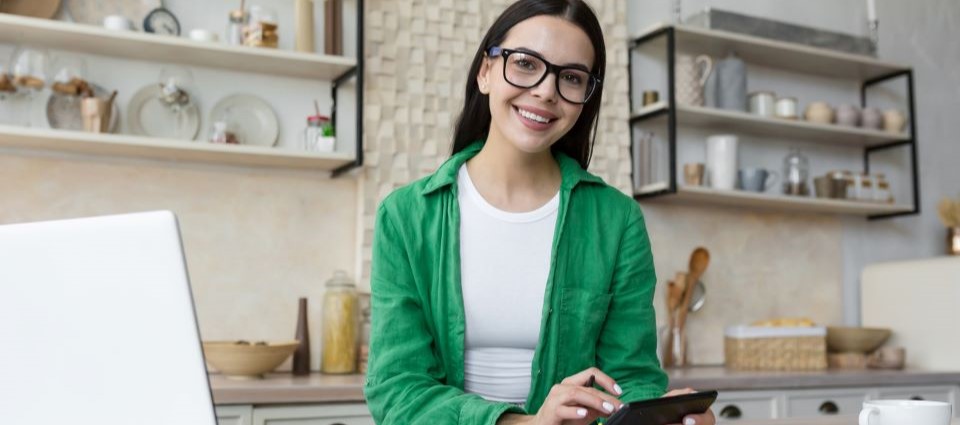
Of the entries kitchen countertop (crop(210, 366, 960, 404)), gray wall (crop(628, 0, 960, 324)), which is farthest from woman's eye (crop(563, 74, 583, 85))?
gray wall (crop(628, 0, 960, 324))

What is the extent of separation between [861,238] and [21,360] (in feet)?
12.4

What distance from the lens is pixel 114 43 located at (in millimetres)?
2730

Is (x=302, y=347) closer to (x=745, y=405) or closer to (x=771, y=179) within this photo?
(x=745, y=405)

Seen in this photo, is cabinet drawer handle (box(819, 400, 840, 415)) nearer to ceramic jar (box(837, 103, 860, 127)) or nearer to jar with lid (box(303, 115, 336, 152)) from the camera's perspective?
ceramic jar (box(837, 103, 860, 127))

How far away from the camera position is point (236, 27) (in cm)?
293

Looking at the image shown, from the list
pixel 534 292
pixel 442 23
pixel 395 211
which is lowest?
pixel 534 292

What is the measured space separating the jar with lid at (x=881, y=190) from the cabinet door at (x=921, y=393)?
2.62 feet

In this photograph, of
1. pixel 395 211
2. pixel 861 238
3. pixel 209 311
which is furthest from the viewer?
pixel 861 238

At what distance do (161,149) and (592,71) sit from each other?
161 centimetres

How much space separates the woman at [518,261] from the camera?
145 cm

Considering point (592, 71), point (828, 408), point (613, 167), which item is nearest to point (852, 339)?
point (828, 408)

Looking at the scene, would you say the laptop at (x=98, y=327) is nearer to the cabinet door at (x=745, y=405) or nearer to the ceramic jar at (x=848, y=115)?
the cabinet door at (x=745, y=405)

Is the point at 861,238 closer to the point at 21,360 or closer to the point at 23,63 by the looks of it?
the point at 23,63

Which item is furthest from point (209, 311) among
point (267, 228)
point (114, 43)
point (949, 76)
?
point (949, 76)
